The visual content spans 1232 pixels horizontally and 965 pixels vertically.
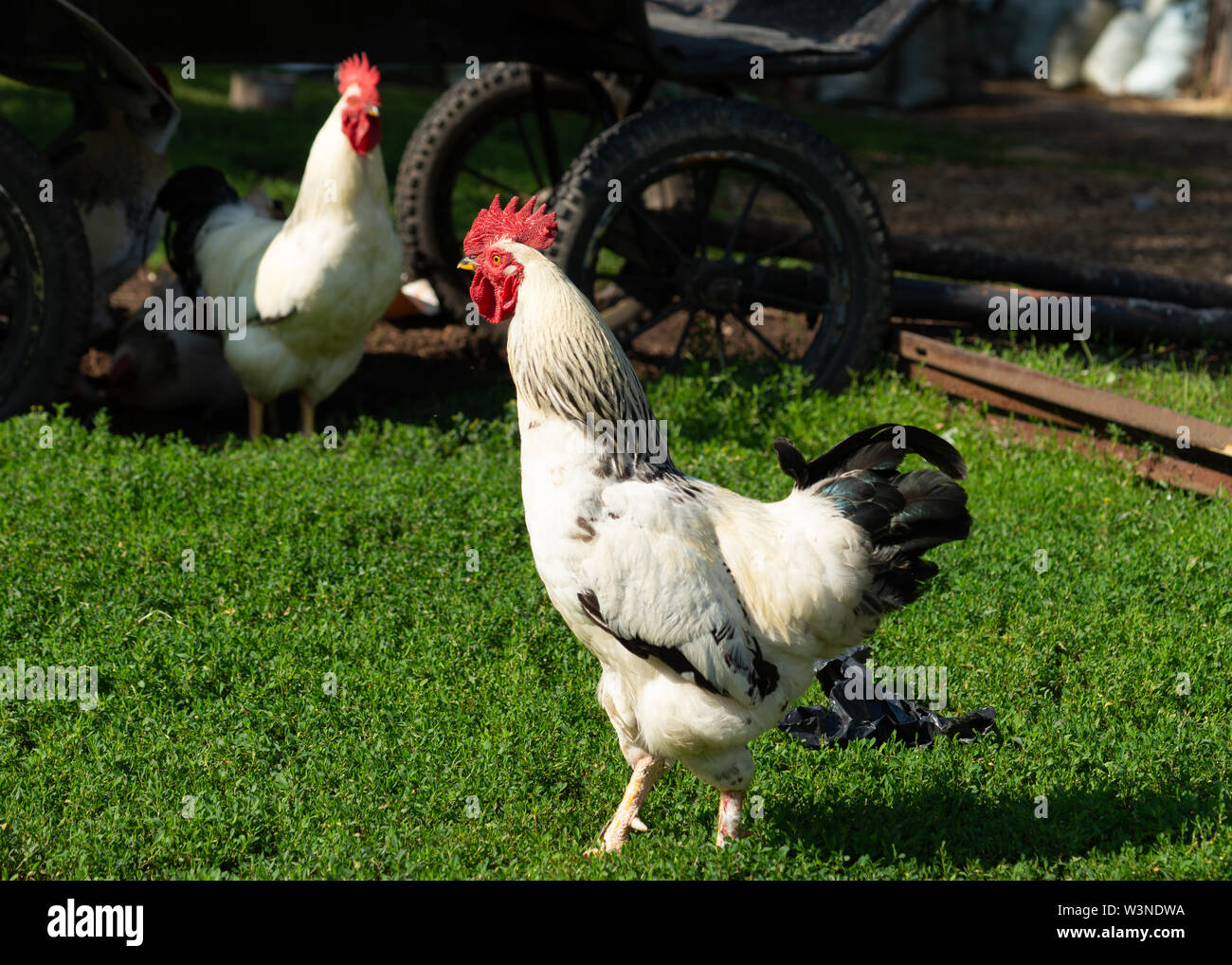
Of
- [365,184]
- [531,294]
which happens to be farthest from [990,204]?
[531,294]

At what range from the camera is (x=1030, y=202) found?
44.8ft

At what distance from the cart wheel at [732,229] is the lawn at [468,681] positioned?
77 cm

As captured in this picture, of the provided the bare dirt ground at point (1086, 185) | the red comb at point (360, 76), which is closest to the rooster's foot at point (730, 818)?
the red comb at point (360, 76)

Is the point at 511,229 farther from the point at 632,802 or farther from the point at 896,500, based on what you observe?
the point at 632,802

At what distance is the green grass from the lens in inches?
154

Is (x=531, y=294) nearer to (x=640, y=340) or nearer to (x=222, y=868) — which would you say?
(x=222, y=868)

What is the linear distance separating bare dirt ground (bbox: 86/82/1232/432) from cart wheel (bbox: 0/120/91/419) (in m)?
0.97

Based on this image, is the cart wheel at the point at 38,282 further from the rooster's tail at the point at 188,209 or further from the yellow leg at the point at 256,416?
the rooster's tail at the point at 188,209

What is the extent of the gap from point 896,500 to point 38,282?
4868mm

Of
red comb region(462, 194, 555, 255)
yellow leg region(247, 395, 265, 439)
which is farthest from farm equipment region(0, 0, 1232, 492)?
red comb region(462, 194, 555, 255)

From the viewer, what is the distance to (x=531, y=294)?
374 centimetres

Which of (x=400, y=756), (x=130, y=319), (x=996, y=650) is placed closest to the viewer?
(x=400, y=756)

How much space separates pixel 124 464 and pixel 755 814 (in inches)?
154

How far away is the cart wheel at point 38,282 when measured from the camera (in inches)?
249
